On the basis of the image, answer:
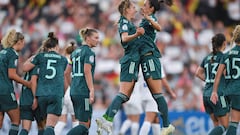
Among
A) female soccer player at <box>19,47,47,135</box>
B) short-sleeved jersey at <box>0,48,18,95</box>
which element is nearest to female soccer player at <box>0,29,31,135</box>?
short-sleeved jersey at <box>0,48,18,95</box>

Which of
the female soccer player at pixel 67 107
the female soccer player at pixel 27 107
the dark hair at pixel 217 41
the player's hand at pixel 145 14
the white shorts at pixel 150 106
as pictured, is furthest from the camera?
the white shorts at pixel 150 106

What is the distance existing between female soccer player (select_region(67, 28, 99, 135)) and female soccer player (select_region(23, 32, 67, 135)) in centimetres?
34

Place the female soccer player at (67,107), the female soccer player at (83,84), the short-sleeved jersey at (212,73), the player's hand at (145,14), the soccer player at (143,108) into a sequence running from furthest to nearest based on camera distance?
the soccer player at (143,108) < the female soccer player at (67,107) < the short-sleeved jersey at (212,73) < the female soccer player at (83,84) < the player's hand at (145,14)

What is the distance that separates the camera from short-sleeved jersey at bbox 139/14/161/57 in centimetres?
1527

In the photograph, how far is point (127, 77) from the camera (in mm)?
15211

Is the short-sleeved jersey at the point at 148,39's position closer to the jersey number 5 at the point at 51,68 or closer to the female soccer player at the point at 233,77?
the female soccer player at the point at 233,77

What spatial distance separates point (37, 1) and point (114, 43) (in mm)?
3210

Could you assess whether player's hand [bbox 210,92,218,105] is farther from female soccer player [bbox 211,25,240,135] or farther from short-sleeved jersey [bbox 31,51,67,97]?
short-sleeved jersey [bbox 31,51,67,97]

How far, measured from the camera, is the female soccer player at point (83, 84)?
15.1 meters

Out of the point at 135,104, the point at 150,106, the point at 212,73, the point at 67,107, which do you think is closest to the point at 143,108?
the point at 135,104

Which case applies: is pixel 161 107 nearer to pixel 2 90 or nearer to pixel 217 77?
pixel 217 77

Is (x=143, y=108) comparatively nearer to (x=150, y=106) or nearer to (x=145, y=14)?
(x=150, y=106)

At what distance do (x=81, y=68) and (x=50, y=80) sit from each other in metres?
0.68

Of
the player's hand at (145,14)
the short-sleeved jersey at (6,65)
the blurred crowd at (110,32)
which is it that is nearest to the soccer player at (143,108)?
the player's hand at (145,14)
